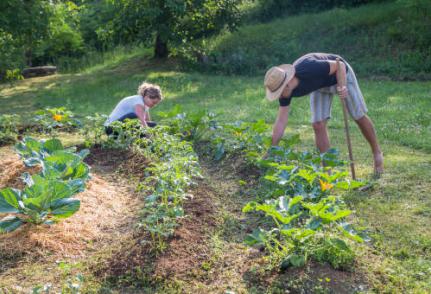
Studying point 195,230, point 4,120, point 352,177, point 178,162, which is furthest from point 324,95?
point 4,120

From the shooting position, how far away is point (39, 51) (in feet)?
59.9

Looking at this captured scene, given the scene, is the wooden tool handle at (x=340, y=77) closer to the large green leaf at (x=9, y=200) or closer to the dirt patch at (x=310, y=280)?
the dirt patch at (x=310, y=280)

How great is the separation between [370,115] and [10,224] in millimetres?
6468

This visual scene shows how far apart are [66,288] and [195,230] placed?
115cm

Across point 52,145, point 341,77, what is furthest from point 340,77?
point 52,145

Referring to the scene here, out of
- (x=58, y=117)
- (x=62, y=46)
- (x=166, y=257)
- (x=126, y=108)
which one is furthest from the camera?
(x=62, y=46)

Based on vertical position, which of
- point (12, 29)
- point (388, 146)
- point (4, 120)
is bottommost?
point (388, 146)

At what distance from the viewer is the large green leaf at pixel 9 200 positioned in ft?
13.6

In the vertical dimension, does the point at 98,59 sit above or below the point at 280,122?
below

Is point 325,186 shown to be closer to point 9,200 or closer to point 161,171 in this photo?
Result: point 161,171

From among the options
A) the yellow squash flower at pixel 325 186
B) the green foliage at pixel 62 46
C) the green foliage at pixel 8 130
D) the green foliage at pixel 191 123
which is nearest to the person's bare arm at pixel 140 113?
the green foliage at pixel 191 123

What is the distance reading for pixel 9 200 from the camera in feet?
13.7

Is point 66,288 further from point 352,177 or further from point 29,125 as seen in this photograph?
point 29,125

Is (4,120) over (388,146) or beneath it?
over
